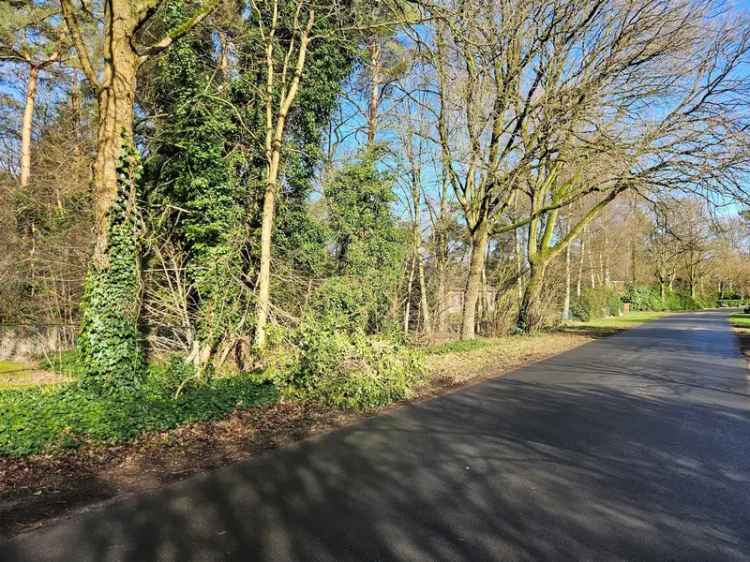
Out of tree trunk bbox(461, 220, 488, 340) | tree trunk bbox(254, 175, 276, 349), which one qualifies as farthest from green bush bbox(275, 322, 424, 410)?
tree trunk bbox(461, 220, 488, 340)

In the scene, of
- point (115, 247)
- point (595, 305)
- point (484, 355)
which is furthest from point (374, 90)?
point (595, 305)

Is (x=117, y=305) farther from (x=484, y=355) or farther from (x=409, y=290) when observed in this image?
(x=409, y=290)

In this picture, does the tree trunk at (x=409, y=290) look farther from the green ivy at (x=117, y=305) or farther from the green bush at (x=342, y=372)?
the green ivy at (x=117, y=305)

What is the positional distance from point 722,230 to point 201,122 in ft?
51.0

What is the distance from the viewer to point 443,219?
21406 mm

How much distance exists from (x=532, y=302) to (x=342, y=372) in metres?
15.3

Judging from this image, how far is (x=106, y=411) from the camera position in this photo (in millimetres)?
6105

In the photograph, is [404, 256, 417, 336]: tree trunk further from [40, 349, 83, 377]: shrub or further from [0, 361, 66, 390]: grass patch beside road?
[0, 361, 66, 390]: grass patch beside road

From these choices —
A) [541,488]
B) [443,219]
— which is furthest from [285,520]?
[443,219]

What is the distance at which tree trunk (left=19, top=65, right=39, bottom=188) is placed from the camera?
16.9 meters

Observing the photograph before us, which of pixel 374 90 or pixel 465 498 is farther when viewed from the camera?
pixel 374 90

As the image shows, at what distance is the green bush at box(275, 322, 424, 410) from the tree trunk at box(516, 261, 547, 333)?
13955 mm

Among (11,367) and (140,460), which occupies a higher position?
(140,460)

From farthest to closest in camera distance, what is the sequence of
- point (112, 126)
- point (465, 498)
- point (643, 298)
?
1. point (643, 298)
2. point (112, 126)
3. point (465, 498)
